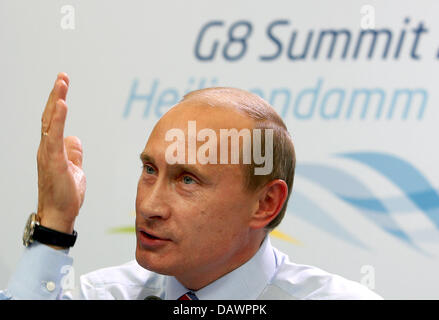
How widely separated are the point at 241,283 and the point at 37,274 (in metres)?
0.51

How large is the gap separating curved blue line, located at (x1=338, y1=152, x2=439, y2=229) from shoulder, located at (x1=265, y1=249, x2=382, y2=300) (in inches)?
49.7

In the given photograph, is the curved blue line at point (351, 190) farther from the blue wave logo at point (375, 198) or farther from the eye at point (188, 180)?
the eye at point (188, 180)

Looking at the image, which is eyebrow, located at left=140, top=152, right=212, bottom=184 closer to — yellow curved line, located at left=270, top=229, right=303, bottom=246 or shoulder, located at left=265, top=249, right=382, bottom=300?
shoulder, located at left=265, top=249, right=382, bottom=300

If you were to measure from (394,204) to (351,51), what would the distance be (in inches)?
30.4

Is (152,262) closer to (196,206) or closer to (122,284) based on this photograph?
(196,206)

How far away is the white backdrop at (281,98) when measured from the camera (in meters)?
2.74

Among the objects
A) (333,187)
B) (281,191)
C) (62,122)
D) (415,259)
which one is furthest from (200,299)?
(415,259)

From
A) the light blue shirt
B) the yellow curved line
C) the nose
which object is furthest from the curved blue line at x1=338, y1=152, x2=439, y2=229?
the nose

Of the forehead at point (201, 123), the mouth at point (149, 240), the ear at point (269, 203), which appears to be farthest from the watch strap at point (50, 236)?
the ear at point (269, 203)

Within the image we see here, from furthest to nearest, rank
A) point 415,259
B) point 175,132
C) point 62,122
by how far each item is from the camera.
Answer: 1. point 415,259
2. point 175,132
3. point 62,122

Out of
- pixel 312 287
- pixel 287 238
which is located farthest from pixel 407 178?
pixel 312 287

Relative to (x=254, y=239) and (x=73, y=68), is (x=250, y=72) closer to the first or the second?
(x=73, y=68)

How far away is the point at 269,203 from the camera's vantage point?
150 centimetres

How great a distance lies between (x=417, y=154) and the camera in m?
2.77
